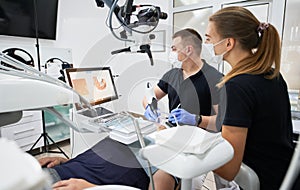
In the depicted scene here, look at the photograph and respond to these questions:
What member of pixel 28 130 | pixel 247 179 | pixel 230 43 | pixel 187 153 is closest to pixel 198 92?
pixel 230 43

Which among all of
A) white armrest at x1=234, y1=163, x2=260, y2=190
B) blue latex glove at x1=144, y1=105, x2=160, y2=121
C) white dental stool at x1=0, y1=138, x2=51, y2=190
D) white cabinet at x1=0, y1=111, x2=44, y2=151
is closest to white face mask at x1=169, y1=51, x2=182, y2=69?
blue latex glove at x1=144, y1=105, x2=160, y2=121

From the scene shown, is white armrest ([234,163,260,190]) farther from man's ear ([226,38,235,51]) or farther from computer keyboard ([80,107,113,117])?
computer keyboard ([80,107,113,117])

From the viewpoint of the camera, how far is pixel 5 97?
440 millimetres

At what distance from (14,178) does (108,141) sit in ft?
3.36

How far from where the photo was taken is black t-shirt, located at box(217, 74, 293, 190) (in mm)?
746

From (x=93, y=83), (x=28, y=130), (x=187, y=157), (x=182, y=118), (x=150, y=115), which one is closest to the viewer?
(x=187, y=157)

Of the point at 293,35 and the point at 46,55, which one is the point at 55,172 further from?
the point at 293,35

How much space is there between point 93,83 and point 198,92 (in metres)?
0.76

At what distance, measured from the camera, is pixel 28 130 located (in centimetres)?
224

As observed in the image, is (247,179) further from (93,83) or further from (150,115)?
(93,83)

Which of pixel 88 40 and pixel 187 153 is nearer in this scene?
pixel 187 153

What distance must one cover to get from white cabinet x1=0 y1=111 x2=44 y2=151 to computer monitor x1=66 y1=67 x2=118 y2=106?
3.77 feet

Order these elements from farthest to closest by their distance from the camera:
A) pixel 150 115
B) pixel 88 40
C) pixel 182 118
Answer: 1. pixel 88 40
2. pixel 150 115
3. pixel 182 118

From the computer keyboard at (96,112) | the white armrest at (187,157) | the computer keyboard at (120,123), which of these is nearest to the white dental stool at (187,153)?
the white armrest at (187,157)
